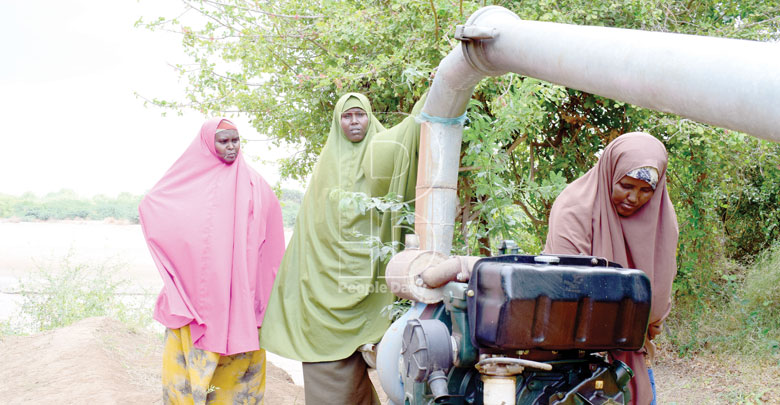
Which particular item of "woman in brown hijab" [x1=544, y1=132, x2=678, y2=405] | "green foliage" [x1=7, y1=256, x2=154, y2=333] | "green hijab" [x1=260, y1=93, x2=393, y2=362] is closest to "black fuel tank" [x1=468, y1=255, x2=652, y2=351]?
"woman in brown hijab" [x1=544, y1=132, x2=678, y2=405]

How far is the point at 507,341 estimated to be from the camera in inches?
Answer: 71.1

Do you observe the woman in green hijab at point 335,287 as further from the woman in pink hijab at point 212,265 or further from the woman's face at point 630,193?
the woman's face at point 630,193

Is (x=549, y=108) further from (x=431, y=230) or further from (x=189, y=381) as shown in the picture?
(x=189, y=381)

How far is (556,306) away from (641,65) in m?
0.65

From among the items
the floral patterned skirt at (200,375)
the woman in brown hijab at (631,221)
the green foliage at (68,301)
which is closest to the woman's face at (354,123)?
the floral patterned skirt at (200,375)

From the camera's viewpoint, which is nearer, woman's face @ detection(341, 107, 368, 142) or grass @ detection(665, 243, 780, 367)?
woman's face @ detection(341, 107, 368, 142)

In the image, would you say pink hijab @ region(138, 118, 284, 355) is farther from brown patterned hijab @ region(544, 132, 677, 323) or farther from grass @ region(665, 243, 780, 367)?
grass @ region(665, 243, 780, 367)

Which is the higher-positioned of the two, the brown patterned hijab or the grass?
the brown patterned hijab

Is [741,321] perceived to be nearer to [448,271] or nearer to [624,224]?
[624,224]

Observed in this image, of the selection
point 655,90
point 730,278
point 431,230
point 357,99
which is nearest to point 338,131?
point 357,99

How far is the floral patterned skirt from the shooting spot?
3.89 m

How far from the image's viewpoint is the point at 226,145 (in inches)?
162

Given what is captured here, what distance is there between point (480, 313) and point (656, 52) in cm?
80

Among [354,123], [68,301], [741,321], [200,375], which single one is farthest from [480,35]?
[68,301]
